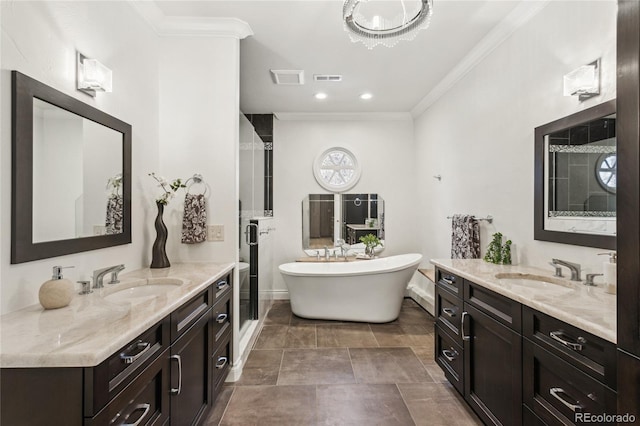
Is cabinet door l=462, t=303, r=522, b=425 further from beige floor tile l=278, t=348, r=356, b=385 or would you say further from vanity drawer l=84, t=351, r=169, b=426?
vanity drawer l=84, t=351, r=169, b=426

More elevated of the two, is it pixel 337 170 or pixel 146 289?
pixel 337 170

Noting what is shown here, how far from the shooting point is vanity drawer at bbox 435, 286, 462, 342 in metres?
2.12

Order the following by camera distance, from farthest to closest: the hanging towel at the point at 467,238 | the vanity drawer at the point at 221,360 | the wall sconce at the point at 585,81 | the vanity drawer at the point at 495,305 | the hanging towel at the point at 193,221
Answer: the hanging towel at the point at 467,238
the hanging towel at the point at 193,221
the vanity drawer at the point at 221,360
the wall sconce at the point at 585,81
the vanity drawer at the point at 495,305

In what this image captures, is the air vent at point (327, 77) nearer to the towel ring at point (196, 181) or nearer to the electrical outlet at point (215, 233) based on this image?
the towel ring at point (196, 181)

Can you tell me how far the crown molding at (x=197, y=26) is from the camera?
227 centimetres

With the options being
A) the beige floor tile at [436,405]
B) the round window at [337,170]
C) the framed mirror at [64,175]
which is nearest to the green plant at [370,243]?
the round window at [337,170]

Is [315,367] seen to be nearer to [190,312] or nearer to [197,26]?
[190,312]

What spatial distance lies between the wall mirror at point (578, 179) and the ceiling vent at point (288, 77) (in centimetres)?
215

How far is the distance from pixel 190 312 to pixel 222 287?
522 millimetres

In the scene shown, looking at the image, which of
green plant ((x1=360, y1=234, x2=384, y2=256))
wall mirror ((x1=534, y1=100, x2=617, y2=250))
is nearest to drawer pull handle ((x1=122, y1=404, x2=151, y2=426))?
wall mirror ((x1=534, y1=100, x2=617, y2=250))

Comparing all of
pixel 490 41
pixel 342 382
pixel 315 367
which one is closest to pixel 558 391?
pixel 342 382

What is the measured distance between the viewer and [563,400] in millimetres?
1233

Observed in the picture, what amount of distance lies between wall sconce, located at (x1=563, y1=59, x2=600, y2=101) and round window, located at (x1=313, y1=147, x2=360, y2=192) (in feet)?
9.75

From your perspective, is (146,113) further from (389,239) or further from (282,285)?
(389,239)
